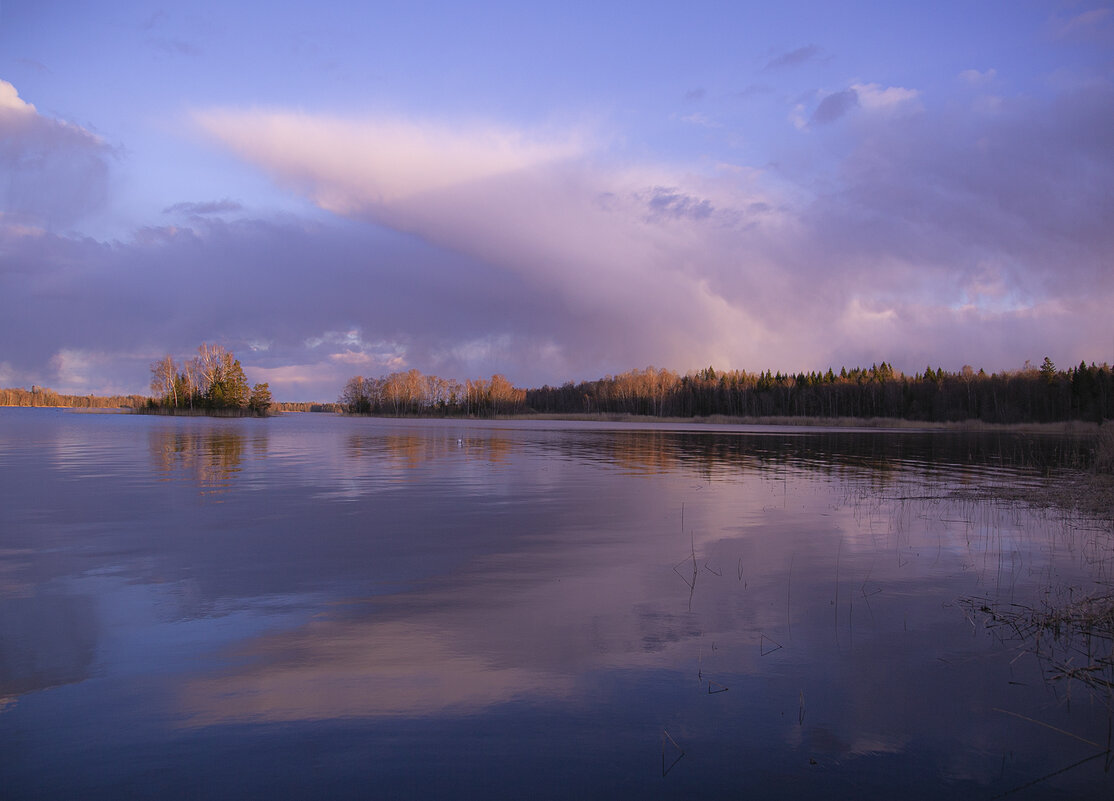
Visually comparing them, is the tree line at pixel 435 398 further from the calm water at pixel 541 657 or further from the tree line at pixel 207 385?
the calm water at pixel 541 657

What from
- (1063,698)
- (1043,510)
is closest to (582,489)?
(1043,510)

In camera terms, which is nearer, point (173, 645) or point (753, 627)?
point (173, 645)

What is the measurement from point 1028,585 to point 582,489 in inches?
468

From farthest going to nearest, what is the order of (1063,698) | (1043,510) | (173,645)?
(1043,510) < (173,645) < (1063,698)

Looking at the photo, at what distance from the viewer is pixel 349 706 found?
5074 mm

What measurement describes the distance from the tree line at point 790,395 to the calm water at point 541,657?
100.0m

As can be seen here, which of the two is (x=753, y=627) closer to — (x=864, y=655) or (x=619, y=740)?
(x=864, y=655)

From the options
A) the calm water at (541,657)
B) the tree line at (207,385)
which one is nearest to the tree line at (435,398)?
the tree line at (207,385)

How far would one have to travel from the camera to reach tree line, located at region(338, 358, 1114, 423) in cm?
9688

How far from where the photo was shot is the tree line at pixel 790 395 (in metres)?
96.9

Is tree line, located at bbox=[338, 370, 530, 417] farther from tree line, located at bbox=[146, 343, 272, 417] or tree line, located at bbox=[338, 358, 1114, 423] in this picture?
tree line, located at bbox=[146, 343, 272, 417]

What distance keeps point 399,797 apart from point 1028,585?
912cm

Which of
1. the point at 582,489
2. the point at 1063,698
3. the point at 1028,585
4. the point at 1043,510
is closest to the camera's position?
the point at 1063,698

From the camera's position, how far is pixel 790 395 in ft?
450
